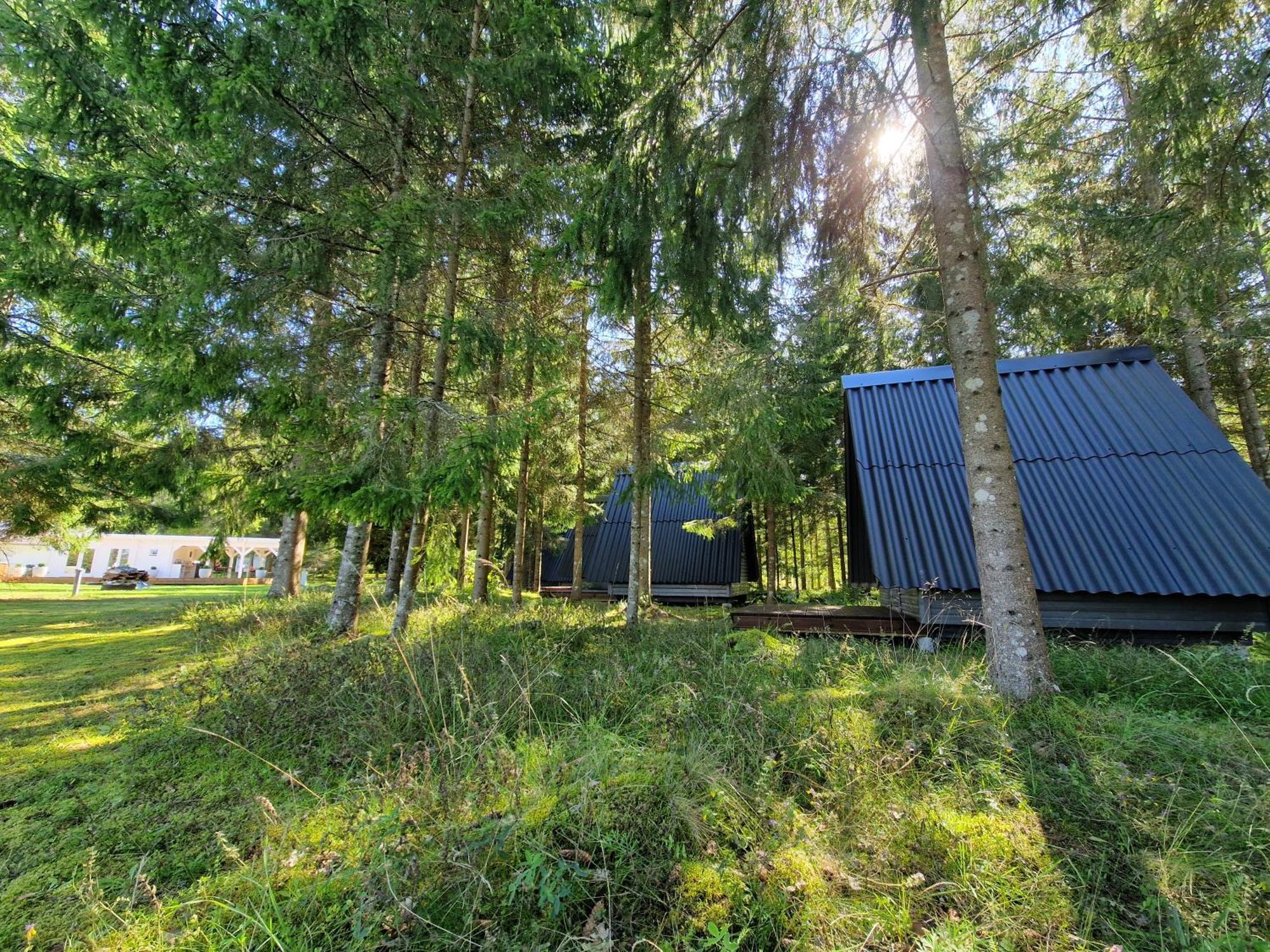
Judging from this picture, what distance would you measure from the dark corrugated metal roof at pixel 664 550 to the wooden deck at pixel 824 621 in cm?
699

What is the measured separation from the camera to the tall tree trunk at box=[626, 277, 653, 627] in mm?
6750

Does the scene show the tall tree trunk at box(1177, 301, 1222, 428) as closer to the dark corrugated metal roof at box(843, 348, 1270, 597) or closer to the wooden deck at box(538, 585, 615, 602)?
the dark corrugated metal roof at box(843, 348, 1270, 597)

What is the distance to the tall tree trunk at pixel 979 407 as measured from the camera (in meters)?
3.53

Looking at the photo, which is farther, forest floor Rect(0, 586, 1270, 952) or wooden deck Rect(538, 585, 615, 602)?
wooden deck Rect(538, 585, 615, 602)

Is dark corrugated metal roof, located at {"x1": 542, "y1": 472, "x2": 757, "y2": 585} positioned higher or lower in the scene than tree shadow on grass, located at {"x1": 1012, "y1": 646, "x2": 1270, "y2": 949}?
higher

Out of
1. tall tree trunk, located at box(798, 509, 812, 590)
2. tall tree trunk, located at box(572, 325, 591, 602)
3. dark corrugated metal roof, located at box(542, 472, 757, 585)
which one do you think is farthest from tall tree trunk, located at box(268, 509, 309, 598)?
tall tree trunk, located at box(798, 509, 812, 590)

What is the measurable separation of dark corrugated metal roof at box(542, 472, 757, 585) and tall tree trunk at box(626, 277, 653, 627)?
664 centimetres

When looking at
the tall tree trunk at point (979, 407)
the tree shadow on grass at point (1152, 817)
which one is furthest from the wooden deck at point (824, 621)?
the tree shadow on grass at point (1152, 817)

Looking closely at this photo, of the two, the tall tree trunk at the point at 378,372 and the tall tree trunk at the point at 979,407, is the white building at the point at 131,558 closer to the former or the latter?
the tall tree trunk at the point at 378,372

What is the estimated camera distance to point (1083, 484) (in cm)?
643

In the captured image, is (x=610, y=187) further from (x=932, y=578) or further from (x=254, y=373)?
(x=932, y=578)

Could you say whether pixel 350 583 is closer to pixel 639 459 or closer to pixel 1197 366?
pixel 639 459

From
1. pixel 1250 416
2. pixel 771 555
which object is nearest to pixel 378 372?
pixel 771 555

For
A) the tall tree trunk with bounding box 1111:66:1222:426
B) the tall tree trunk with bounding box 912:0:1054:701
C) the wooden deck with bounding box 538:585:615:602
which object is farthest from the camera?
the wooden deck with bounding box 538:585:615:602
